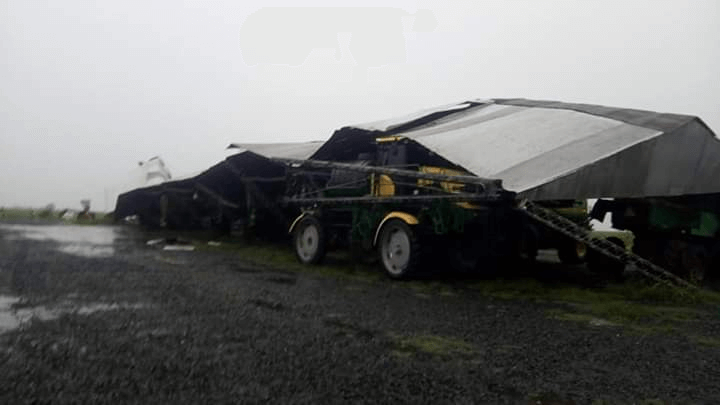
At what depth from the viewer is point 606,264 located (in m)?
9.95

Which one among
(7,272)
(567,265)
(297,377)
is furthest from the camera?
(567,265)

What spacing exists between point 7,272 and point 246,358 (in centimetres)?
634

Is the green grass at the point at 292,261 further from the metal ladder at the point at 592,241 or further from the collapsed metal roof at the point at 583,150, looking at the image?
the metal ladder at the point at 592,241

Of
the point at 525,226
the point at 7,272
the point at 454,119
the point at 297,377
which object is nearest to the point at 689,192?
the point at 525,226

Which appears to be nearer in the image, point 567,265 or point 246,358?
point 246,358

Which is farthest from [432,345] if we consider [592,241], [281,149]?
[281,149]

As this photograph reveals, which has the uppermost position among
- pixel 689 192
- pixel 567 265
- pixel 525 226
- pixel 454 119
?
pixel 454 119

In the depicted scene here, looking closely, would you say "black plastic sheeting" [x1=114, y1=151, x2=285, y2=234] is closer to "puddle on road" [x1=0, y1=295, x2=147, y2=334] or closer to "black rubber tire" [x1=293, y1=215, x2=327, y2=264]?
"black rubber tire" [x1=293, y1=215, x2=327, y2=264]

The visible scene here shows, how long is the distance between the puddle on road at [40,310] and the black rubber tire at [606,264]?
7879mm

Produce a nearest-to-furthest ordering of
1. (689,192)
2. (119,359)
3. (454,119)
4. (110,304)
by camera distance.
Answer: (119,359)
(110,304)
(689,192)
(454,119)

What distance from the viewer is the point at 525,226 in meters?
9.15

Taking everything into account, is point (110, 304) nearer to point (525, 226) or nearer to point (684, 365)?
point (684, 365)

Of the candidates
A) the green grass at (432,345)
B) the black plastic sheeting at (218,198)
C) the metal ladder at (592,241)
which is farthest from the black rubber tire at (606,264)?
the black plastic sheeting at (218,198)

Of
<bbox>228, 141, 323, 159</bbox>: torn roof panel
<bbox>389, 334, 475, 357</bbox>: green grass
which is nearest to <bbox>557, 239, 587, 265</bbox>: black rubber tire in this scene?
<bbox>389, 334, 475, 357</bbox>: green grass
